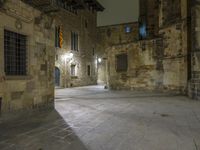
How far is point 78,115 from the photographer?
17.5 feet

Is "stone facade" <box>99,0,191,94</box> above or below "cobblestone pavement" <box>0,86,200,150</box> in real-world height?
above

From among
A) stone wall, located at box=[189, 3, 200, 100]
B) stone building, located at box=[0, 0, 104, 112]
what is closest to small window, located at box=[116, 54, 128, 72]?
stone wall, located at box=[189, 3, 200, 100]

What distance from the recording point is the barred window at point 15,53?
4.80m

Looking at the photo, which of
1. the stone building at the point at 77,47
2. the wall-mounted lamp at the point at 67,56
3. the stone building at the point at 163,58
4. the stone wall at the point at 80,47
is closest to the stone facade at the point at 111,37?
the stone wall at the point at 80,47

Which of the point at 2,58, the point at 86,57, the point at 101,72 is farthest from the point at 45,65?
the point at 101,72

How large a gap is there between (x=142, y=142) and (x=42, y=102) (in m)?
3.94

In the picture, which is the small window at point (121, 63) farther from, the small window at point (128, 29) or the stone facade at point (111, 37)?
the small window at point (128, 29)

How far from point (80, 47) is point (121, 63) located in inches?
266

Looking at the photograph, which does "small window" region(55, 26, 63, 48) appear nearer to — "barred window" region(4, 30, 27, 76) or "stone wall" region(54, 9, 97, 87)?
"stone wall" region(54, 9, 97, 87)

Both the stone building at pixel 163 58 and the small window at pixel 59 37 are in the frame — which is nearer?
the stone building at pixel 163 58

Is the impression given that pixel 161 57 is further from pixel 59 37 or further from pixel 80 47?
pixel 80 47

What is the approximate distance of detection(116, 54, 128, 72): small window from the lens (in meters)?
13.1

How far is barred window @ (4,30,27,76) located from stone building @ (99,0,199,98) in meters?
7.75

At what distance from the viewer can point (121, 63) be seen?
13336 millimetres
